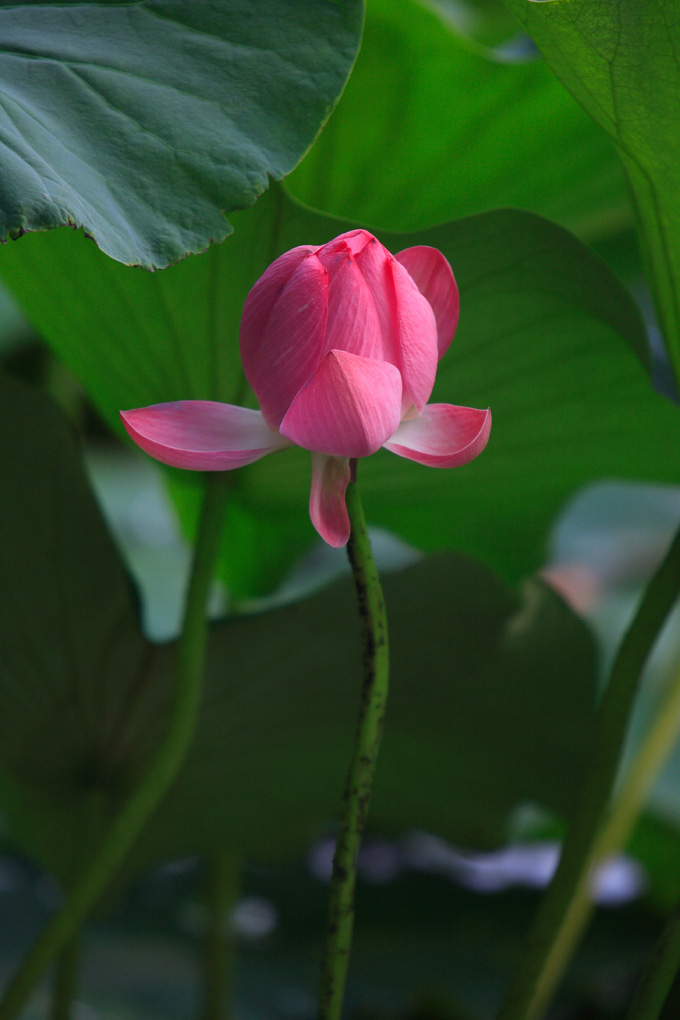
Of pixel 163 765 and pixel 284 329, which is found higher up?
pixel 284 329

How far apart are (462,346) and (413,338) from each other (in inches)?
5.4

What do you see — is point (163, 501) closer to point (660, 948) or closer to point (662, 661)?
point (662, 661)

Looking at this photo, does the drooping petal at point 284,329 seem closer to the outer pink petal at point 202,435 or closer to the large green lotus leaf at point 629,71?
the outer pink petal at point 202,435

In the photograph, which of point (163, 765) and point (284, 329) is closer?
point (284, 329)

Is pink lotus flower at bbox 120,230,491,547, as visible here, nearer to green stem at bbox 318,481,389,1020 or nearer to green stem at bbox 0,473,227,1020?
green stem at bbox 318,481,389,1020

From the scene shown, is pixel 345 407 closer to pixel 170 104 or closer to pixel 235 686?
pixel 170 104

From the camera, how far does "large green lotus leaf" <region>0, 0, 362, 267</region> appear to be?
0.26 metres

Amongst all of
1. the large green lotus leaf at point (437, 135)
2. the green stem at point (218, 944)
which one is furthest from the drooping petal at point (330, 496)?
the green stem at point (218, 944)

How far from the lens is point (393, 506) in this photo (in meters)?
0.47

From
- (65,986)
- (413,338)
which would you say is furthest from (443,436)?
(65,986)

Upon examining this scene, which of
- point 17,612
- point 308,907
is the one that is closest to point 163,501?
point 308,907

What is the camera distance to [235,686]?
429 mm

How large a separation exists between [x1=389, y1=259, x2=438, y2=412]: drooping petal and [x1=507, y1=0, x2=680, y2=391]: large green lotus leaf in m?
0.11

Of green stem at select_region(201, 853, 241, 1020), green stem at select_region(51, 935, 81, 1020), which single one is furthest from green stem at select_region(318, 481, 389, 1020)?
green stem at select_region(201, 853, 241, 1020)
